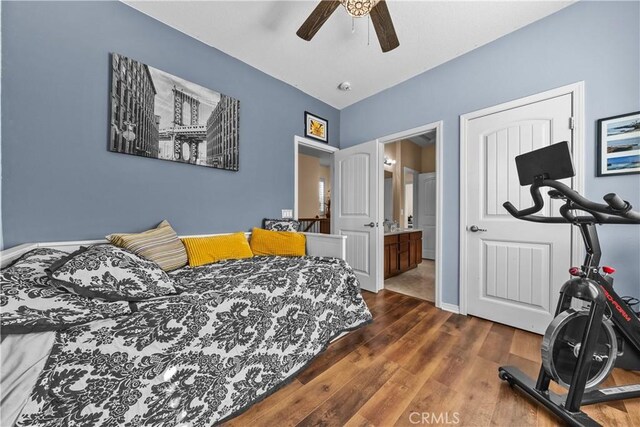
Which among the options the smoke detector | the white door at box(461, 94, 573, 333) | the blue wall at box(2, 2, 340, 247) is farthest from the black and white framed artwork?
the white door at box(461, 94, 573, 333)

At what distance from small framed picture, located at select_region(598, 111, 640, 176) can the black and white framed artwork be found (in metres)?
3.01

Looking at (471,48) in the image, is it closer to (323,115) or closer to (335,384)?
(323,115)

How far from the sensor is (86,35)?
1.61 meters

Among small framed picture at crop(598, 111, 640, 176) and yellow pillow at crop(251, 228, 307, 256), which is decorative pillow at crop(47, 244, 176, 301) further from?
small framed picture at crop(598, 111, 640, 176)

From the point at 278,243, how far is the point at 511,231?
215 centimetres

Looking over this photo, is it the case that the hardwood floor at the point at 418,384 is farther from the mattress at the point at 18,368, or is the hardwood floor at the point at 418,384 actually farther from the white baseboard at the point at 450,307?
the mattress at the point at 18,368

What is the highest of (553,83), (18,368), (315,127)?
(315,127)

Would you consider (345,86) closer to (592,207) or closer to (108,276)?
(592,207)

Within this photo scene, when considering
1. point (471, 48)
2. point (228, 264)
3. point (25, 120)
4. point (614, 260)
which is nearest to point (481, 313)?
point (614, 260)

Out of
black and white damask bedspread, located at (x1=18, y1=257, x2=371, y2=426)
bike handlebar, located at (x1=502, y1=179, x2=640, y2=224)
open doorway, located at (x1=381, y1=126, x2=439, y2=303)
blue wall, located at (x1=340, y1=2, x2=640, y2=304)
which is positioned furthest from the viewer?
open doorway, located at (x1=381, y1=126, x2=439, y2=303)

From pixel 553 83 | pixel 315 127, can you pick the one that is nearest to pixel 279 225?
pixel 315 127

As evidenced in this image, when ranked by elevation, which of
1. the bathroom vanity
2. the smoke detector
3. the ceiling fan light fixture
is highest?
the smoke detector

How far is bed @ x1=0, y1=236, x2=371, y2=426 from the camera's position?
76 cm

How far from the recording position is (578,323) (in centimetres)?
113
